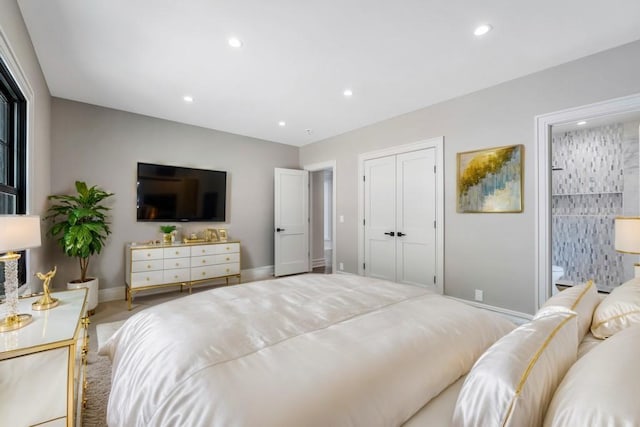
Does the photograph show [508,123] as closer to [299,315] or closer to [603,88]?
[603,88]

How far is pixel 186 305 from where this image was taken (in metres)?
1.59

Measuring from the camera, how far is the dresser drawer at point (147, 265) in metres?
3.60

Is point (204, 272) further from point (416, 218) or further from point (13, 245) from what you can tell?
point (416, 218)

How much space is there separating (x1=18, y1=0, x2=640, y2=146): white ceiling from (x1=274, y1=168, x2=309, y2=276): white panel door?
1.96m

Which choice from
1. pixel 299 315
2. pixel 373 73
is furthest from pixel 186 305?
pixel 373 73

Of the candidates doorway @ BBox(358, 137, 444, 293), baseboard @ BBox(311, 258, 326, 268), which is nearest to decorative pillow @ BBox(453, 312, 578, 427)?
doorway @ BBox(358, 137, 444, 293)

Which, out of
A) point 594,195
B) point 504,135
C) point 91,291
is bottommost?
point 91,291

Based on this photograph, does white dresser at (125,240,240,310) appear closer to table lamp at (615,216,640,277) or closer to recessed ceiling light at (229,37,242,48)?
recessed ceiling light at (229,37,242,48)

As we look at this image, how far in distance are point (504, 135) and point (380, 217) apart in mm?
1918

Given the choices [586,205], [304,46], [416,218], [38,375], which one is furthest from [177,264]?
[586,205]

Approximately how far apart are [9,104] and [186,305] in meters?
2.48

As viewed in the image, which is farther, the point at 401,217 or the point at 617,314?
the point at 401,217

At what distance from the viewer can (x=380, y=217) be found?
4.37 metres

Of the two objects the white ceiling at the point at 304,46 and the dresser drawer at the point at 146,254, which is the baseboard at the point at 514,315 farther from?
the dresser drawer at the point at 146,254
